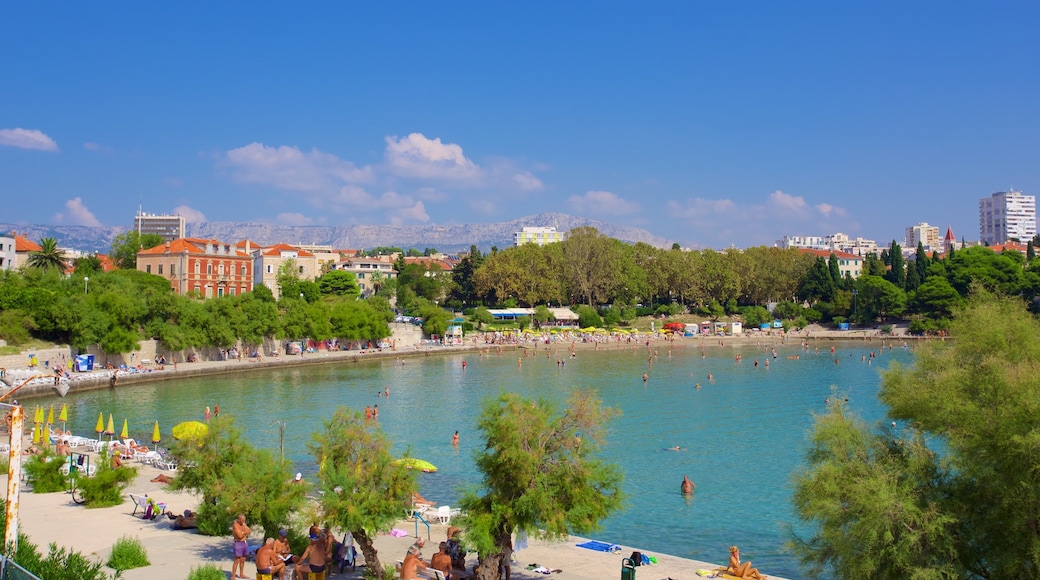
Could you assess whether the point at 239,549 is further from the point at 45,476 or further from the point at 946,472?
the point at 946,472

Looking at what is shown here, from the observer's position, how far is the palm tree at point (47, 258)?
2229 inches

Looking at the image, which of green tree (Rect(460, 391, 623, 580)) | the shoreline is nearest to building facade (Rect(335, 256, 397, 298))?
the shoreline

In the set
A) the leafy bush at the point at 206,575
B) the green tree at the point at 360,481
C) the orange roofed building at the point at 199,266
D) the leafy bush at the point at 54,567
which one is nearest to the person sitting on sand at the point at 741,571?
the green tree at the point at 360,481

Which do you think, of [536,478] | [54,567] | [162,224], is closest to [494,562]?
[536,478]

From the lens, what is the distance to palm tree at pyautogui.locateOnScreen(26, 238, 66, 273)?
56.6m

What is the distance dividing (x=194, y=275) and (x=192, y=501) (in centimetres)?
5075

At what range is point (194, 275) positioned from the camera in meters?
64.0

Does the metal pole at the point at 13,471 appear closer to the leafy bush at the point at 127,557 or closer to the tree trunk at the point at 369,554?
the leafy bush at the point at 127,557

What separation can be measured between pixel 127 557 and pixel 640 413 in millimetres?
25922

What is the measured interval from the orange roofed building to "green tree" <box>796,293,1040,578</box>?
57.5 m

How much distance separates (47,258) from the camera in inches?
2240

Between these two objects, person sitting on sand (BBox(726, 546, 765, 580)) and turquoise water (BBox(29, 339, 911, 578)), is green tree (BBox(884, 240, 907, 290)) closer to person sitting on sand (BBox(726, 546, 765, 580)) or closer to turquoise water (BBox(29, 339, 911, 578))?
turquoise water (BBox(29, 339, 911, 578))

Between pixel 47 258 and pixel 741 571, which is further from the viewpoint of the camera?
pixel 47 258

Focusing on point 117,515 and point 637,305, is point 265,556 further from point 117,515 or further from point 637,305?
point 637,305
